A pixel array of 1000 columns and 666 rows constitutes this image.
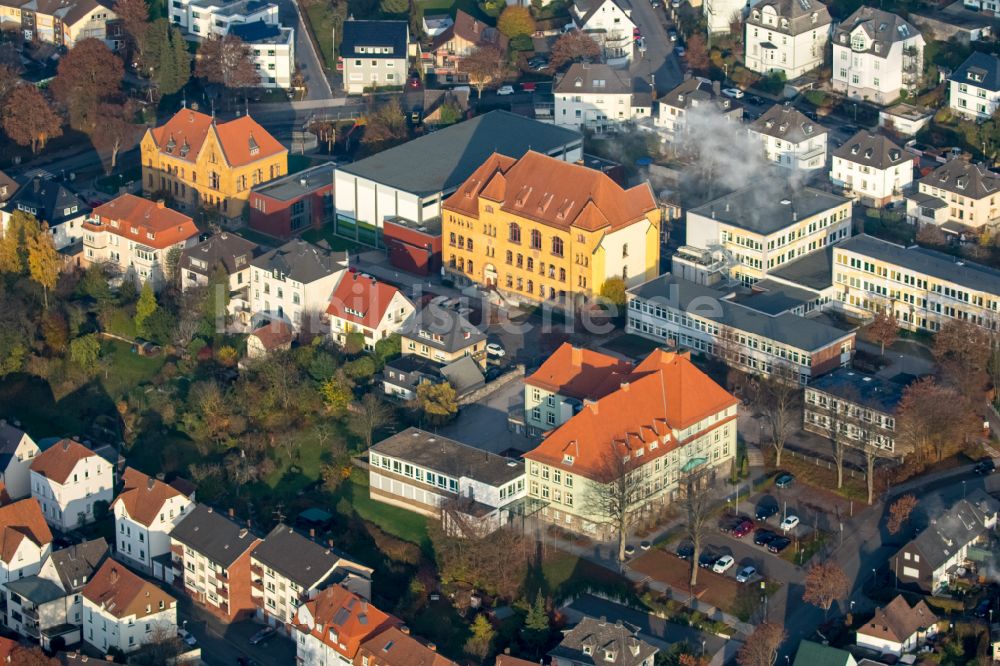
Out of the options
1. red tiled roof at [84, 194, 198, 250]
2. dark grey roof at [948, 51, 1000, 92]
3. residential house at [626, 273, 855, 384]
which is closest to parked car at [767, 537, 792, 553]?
residential house at [626, 273, 855, 384]

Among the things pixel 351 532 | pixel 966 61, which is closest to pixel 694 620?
pixel 351 532

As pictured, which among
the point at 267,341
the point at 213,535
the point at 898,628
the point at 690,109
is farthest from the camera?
the point at 690,109

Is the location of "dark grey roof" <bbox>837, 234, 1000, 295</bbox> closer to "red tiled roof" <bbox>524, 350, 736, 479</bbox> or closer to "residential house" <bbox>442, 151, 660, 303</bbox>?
"residential house" <bbox>442, 151, 660, 303</bbox>

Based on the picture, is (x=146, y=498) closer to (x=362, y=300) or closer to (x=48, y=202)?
(x=362, y=300)

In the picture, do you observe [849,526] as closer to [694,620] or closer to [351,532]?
[694,620]

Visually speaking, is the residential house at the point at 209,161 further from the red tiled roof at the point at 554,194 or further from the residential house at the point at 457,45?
the residential house at the point at 457,45

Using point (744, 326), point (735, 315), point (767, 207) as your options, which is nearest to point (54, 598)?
point (744, 326)

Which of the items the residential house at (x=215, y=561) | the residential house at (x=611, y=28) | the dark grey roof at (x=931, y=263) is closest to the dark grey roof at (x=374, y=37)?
the residential house at (x=611, y=28)
